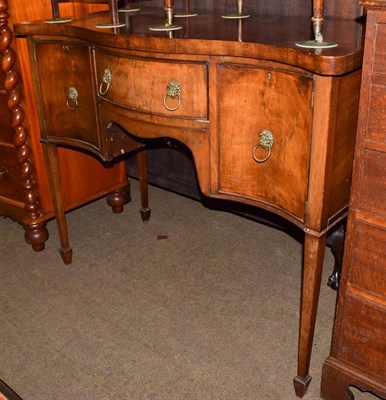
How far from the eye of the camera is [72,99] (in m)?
2.15

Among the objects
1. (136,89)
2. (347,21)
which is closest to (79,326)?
(136,89)

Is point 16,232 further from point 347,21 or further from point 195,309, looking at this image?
point 347,21

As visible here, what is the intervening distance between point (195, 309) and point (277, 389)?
0.52 m

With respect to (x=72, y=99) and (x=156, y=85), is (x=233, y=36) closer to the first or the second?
(x=156, y=85)

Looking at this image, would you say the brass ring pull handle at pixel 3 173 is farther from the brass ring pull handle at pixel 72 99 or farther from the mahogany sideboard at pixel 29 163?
the brass ring pull handle at pixel 72 99

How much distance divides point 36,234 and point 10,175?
1.05 feet

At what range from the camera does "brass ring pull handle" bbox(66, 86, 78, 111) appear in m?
2.12

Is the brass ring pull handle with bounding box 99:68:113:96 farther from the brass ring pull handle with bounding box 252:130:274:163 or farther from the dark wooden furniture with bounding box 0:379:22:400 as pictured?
the dark wooden furniture with bounding box 0:379:22:400

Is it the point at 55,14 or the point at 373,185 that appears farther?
the point at 55,14

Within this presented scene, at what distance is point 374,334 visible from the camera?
5.13ft

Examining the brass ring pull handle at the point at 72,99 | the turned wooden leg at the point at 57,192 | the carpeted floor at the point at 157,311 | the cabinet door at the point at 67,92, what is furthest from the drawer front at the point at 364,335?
the turned wooden leg at the point at 57,192

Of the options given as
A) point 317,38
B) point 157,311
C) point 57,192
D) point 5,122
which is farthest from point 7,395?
point 5,122

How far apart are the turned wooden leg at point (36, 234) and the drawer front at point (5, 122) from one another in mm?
417

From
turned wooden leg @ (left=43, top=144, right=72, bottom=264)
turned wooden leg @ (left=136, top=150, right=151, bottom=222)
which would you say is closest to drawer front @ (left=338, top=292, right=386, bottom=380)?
turned wooden leg @ (left=43, top=144, right=72, bottom=264)
